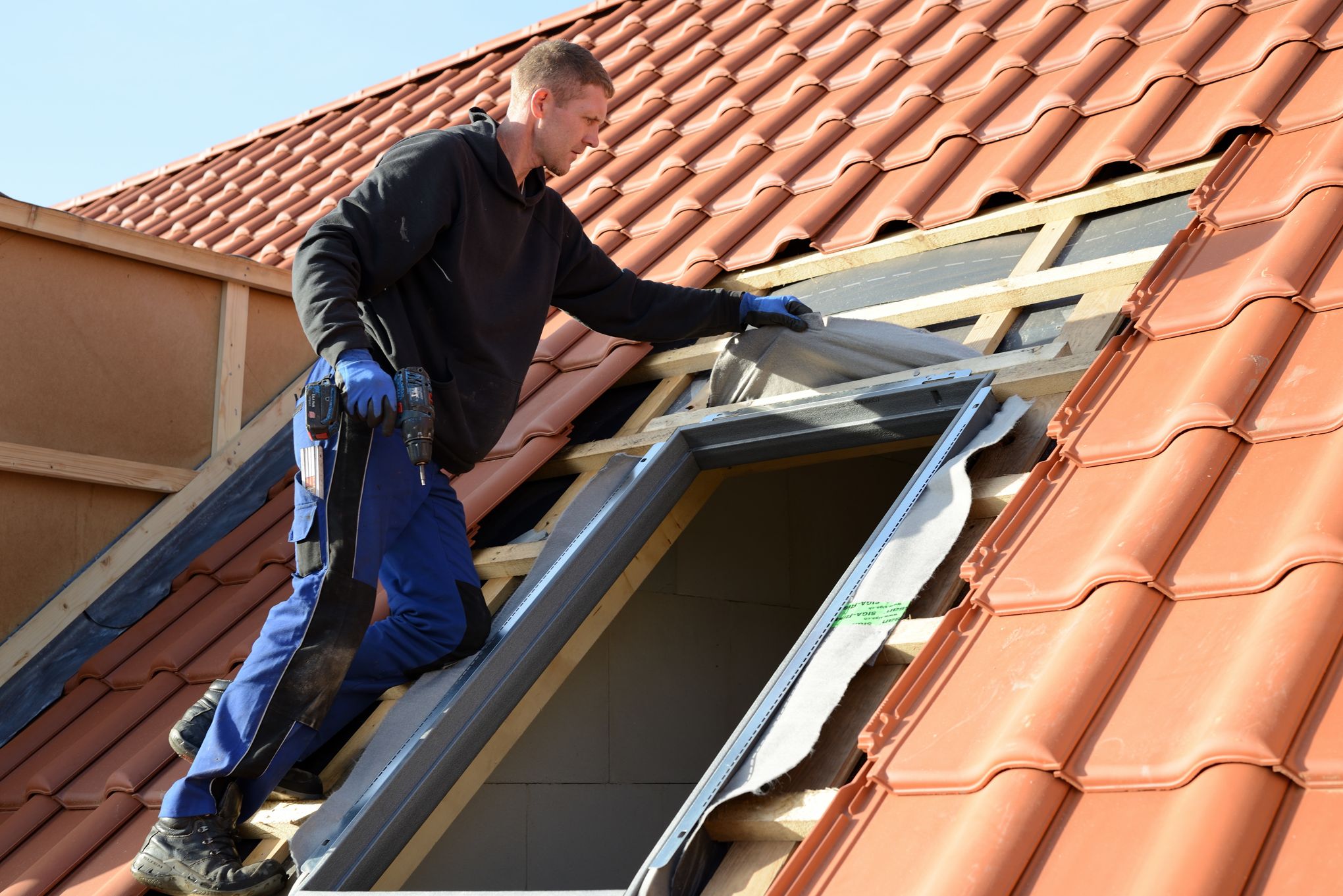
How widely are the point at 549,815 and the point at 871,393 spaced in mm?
1818

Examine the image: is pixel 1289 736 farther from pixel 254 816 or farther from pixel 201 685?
pixel 201 685

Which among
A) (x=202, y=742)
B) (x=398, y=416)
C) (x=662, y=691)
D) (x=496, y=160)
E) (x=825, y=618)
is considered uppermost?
(x=662, y=691)

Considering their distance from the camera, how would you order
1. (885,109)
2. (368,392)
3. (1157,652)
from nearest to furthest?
(1157,652), (368,392), (885,109)

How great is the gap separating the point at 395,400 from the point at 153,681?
5.56ft

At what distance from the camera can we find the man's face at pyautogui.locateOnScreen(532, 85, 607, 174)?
3090 mm

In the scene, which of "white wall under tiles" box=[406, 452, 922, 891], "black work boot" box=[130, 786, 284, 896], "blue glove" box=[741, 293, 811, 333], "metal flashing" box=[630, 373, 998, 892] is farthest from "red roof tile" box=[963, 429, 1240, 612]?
"white wall under tiles" box=[406, 452, 922, 891]

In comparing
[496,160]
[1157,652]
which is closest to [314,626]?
[496,160]

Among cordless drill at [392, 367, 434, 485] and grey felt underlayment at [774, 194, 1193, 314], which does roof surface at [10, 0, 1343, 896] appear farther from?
cordless drill at [392, 367, 434, 485]

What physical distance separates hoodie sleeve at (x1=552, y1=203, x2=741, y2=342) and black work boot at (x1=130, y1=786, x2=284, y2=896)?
1554 millimetres

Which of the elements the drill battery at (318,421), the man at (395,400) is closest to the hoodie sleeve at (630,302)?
the man at (395,400)

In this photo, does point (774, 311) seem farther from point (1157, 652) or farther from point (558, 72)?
point (1157, 652)

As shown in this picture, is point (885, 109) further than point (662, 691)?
No

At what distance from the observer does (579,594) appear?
10.1 ft

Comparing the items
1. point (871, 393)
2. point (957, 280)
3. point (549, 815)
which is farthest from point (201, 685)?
point (957, 280)
